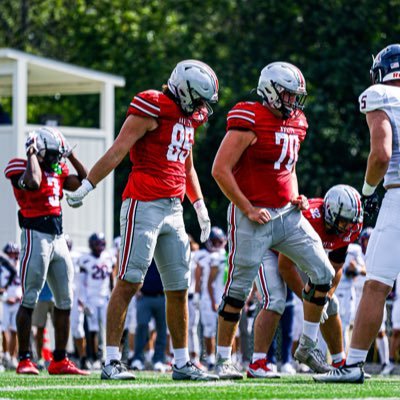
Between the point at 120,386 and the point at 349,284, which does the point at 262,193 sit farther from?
the point at 349,284

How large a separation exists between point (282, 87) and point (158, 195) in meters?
1.09

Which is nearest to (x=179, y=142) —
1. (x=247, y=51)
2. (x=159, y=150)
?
(x=159, y=150)

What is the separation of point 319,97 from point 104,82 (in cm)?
712

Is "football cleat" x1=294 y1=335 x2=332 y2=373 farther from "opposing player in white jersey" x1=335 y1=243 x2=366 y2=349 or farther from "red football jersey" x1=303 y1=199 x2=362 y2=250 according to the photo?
"opposing player in white jersey" x1=335 y1=243 x2=366 y2=349

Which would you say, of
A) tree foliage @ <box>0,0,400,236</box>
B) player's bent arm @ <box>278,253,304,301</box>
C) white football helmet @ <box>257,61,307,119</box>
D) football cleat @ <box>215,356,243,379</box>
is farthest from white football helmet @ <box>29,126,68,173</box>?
tree foliage @ <box>0,0,400,236</box>

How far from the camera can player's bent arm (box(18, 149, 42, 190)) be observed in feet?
30.7

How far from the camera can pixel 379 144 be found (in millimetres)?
7238

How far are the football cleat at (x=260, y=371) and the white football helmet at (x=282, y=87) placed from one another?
1814 mm

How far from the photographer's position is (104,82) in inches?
776

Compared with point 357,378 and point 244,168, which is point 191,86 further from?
point 357,378

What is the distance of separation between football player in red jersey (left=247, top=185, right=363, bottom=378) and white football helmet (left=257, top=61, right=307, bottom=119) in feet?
A: 3.81

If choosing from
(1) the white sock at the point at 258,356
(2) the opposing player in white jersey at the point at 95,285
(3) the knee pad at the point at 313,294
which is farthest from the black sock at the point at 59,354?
(2) the opposing player in white jersey at the point at 95,285

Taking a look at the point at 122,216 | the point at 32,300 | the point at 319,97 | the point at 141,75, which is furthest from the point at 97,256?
the point at 141,75

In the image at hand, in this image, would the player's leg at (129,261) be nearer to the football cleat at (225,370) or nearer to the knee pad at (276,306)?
the football cleat at (225,370)
